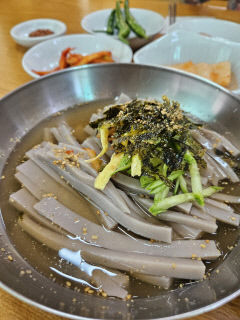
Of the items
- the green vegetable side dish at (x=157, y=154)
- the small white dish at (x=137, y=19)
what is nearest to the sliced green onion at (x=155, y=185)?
the green vegetable side dish at (x=157, y=154)

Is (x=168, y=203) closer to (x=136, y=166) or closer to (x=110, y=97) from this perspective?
(x=136, y=166)

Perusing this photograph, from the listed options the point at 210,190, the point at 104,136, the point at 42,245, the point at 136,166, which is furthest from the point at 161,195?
the point at 42,245

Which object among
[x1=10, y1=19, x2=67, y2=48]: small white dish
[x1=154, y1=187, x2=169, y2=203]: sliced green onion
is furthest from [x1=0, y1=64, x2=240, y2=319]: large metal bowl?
[x1=10, y1=19, x2=67, y2=48]: small white dish

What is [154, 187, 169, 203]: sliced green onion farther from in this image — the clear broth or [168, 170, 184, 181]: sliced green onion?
the clear broth

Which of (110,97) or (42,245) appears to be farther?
(110,97)

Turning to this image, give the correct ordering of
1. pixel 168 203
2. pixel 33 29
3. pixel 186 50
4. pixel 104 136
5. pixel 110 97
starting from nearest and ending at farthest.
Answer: pixel 168 203
pixel 104 136
pixel 110 97
pixel 186 50
pixel 33 29

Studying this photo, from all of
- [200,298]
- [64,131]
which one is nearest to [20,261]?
[200,298]

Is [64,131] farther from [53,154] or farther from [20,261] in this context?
[20,261]
